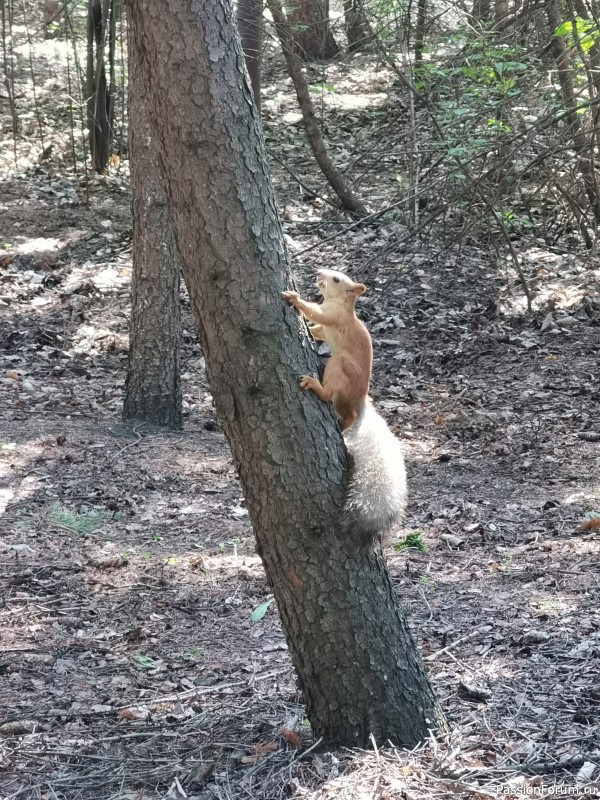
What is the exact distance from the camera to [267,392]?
9.79 ft

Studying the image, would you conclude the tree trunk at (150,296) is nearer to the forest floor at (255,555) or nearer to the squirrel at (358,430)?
the forest floor at (255,555)

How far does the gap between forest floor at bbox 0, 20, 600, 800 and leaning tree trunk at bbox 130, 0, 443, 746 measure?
30 cm

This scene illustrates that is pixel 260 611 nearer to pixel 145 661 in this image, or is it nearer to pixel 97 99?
pixel 145 661

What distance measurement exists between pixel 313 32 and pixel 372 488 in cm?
1466

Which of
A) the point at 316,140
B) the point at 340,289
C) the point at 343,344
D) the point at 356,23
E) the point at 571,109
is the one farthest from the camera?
the point at 356,23

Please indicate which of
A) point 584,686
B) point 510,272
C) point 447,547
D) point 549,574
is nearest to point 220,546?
point 447,547

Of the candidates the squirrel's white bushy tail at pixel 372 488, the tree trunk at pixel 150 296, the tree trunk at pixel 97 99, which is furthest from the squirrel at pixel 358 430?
the tree trunk at pixel 97 99

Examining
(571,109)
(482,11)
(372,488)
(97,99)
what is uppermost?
(482,11)

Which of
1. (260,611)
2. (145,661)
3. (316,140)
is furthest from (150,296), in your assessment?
(316,140)

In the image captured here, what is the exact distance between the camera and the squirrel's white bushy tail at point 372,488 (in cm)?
305

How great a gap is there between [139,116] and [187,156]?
5057mm

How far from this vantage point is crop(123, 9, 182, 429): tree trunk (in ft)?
25.0

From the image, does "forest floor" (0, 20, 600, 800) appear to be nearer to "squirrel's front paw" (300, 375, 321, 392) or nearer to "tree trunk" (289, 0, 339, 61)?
"squirrel's front paw" (300, 375, 321, 392)

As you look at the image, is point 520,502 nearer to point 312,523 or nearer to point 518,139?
point 312,523
